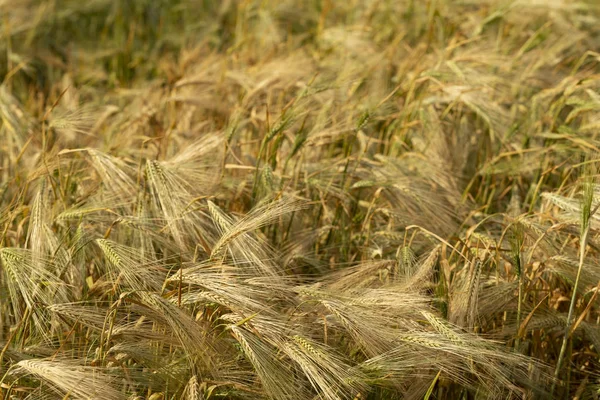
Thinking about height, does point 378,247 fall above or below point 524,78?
below

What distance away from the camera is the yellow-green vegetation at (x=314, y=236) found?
1.73 metres

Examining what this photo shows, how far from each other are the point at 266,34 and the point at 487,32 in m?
1.02

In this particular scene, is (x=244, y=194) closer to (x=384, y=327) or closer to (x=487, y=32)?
(x=384, y=327)

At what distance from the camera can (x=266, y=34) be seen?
3922 mm

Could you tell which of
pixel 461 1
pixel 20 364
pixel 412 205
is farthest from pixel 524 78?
pixel 20 364

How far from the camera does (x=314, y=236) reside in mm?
2279

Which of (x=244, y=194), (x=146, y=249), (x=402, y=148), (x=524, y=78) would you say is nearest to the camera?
(x=146, y=249)

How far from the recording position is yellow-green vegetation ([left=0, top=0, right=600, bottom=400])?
173 cm

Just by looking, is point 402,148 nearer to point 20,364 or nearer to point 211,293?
point 211,293

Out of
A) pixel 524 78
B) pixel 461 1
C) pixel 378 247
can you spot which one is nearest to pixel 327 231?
pixel 378 247

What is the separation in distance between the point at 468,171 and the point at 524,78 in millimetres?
520

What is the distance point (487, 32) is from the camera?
3.81 metres

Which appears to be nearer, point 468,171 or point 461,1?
point 468,171

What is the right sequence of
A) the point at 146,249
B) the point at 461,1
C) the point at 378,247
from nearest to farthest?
1. the point at 146,249
2. the point at 378,247
3. the point at 461,1
